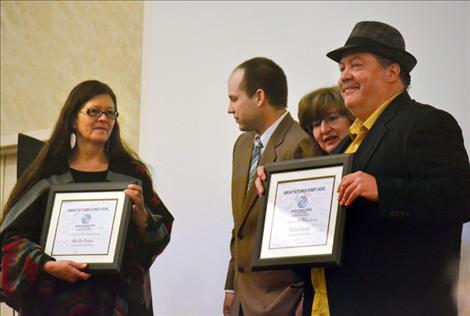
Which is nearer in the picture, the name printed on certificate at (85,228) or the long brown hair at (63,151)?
the name printed on certificate at (85,228)

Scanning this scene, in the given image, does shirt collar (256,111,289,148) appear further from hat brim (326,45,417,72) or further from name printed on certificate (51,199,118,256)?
hat brim (326,45,417,72)

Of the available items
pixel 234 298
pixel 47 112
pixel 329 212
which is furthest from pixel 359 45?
pixel 47 112

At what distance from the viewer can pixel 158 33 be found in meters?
5.21

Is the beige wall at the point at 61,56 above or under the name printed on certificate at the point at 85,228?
above

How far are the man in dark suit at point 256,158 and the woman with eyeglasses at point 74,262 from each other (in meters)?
0.39

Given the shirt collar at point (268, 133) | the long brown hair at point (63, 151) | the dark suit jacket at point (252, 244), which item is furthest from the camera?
the long brown hair at point (63, 151)

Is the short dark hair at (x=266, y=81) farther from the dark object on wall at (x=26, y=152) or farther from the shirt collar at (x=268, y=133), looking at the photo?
the dark object on wall at (x=26, y=152)

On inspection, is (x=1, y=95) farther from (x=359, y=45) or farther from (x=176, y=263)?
(x=359, y=45)

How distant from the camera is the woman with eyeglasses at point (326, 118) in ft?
12.4

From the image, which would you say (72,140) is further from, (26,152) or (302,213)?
(302,213)

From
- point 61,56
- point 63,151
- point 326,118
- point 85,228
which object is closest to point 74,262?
point 85,228

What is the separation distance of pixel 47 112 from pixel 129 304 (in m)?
2.07

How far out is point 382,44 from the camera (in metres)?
3.21

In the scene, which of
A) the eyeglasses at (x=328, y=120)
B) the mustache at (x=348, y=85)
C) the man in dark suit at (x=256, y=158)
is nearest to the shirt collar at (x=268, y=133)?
the man in dark suit at (x=256, y=158)
